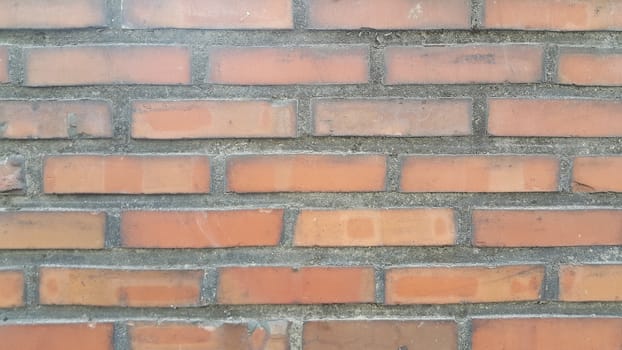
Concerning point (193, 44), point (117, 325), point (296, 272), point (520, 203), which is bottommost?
point (117, 325)

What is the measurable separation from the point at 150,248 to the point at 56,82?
13.5 inches

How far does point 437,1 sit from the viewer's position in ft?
3.43

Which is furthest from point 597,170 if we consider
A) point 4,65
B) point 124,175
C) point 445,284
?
point 4,65

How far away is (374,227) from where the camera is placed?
1054mm

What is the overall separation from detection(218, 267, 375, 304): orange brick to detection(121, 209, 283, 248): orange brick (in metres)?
0.06

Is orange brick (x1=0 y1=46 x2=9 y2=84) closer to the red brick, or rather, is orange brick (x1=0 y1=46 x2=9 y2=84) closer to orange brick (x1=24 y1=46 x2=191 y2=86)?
orange brick (x1=24 y1=46 x2=191 y2=86)

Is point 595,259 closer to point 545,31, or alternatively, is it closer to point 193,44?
point 545,31

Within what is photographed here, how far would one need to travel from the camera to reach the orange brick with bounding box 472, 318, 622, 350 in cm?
107

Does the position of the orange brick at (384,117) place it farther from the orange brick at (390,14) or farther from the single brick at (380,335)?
the single brick at (380,335)

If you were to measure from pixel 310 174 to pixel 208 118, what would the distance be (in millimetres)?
211

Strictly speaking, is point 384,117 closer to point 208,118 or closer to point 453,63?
point 453,63

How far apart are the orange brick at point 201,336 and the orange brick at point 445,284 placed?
226 millimetres

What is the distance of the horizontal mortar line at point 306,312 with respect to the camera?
1.04m

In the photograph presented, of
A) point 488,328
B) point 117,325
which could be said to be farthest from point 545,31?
point 117,325
